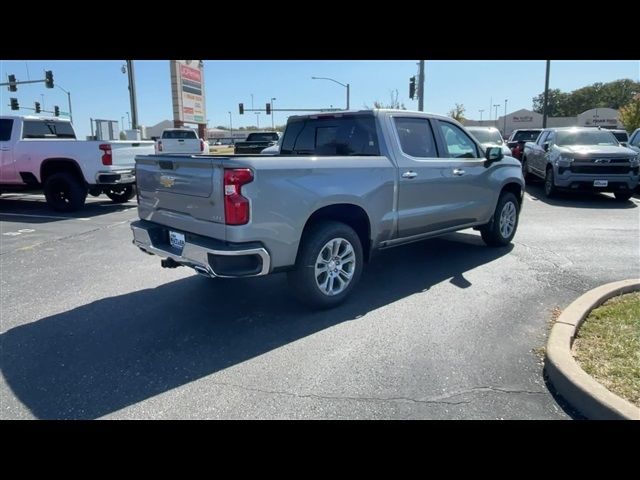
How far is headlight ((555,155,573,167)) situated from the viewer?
1161cm

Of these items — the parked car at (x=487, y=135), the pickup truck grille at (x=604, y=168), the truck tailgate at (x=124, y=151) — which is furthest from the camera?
the parked car at (x=487, y=135)

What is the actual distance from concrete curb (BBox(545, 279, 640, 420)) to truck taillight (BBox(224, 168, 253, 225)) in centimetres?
257

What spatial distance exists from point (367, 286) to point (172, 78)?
40.1 meters

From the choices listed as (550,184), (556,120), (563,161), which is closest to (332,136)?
(563,161)

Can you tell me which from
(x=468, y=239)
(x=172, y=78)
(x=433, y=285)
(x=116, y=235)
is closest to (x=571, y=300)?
(x=433, y=285)

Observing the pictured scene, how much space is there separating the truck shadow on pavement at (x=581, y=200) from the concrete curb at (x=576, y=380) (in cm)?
825

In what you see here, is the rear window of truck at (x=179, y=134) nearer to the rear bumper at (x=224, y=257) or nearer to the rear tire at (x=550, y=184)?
the rear tire at (x=550, y=184)

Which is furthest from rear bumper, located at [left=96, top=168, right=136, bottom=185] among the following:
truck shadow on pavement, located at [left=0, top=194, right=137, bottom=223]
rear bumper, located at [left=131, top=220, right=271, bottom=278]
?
rear bumper, located at [left=131, top=220, right=271, bottom=278]

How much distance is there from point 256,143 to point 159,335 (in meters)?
18.6

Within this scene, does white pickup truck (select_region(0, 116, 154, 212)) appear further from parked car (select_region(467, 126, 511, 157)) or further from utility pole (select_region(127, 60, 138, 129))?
utility pole (select_region(127, 60, 138, 129))

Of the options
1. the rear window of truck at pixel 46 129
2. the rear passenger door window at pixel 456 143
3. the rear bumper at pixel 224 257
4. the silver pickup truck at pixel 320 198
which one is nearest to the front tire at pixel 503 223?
the silver pickup truck at pixel 320 198

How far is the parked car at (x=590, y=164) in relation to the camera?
11.3 metres
